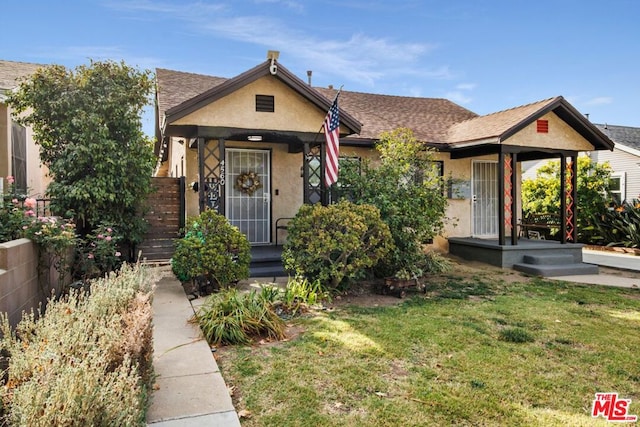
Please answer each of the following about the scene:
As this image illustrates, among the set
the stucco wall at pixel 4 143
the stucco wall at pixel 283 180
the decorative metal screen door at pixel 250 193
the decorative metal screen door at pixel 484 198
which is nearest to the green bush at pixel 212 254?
the decorative metal screen door at pixel 250 193

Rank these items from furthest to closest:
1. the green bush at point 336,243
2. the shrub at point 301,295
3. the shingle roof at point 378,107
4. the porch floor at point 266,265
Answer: the shingle roof at point 378,107 → the porch floor at point 266,265 → the green bush at point 336,243 → the shrub at point 301,295

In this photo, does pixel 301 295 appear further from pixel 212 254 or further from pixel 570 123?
pixel 570 123

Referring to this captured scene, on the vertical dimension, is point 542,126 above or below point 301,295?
above

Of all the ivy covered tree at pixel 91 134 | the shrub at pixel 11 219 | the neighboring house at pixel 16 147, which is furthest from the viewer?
the neighboring house at pixel 16 147

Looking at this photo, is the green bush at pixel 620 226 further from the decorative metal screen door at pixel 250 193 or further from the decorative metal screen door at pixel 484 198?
the decorative metal screen door at pixel 250 193

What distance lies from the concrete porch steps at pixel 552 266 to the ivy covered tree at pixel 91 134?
894 centimetres

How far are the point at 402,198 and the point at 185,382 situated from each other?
552 cm

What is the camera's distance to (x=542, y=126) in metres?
11.4

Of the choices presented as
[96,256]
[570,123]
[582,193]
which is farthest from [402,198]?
[582,193]

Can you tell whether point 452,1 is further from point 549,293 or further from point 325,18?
point 549,293

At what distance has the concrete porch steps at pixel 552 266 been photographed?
400 inches

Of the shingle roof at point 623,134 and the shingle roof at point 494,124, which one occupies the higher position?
the shingle roof at point 623,134

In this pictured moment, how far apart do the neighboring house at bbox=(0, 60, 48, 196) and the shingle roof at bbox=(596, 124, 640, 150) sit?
22181 mm

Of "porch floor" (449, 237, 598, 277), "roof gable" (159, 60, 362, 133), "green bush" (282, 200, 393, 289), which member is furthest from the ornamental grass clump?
"porch floor" (449, 237, 598, 277)
